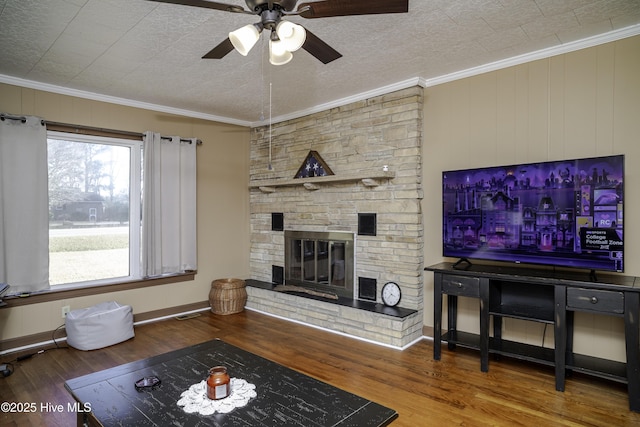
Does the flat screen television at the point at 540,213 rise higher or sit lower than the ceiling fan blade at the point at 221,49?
lower

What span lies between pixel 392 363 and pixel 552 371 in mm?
1241

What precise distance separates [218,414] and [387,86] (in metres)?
3.31

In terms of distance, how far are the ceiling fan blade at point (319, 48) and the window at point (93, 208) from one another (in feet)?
10.2

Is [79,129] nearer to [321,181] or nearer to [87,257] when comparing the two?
[87,257]

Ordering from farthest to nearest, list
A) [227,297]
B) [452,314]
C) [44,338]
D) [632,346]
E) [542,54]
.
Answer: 1. [227,297]
2. [44,338]
3. [452,314]
4. [542,54]
5. [632,346]

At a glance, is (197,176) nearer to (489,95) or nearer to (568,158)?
(489,95)

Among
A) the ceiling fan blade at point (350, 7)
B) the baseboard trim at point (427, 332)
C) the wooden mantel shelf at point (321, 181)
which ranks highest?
the ceiling fan blade at point (350, 7)

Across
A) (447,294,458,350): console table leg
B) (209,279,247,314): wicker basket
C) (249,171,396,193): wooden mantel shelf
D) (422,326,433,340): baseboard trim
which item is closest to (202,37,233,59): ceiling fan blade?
(249,171,396,193): wooden mantel shelf

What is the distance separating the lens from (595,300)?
98.0 inches

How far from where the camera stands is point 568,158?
2971 mm

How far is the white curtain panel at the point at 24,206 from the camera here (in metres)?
3.48

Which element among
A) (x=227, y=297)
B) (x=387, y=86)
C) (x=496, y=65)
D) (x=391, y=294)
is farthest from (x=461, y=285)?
(x=227, y=297)

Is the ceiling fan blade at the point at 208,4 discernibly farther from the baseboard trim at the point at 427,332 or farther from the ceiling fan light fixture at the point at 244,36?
the baseboard trim at the point at 427,332

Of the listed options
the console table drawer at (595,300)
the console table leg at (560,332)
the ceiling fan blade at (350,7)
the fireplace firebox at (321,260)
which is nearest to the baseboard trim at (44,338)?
the fireplace firebox at (321,260)
